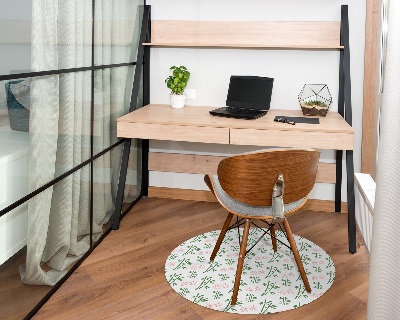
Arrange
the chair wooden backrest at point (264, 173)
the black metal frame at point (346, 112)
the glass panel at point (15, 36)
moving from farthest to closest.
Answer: the black metal frame at point (346, 112), the chair wooden backrest at point (264, 173), the glass panel at point (15, 36)

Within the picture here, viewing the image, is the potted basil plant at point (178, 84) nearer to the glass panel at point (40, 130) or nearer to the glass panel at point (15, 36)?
the glass panel at point (40, 130)

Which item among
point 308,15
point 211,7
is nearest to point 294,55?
point 308,15

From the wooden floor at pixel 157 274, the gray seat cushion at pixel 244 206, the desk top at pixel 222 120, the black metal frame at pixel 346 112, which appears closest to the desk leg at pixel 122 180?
the wooden floor at pixel 157 274

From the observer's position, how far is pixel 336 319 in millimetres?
2090

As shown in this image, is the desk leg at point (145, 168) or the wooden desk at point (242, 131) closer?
the wooden desk at point (242, 131)

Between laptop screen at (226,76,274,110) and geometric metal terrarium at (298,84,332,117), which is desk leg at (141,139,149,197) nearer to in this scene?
laptop screen at (226,76,274,110)

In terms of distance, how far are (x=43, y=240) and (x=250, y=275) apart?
1074 millimetres

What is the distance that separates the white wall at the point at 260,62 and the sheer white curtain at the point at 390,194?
2034mm

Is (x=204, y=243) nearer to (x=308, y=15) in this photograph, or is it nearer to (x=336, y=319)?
(x=336, y=319)

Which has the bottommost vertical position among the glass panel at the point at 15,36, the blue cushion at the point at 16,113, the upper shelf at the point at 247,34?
the blue cushion at the point at 16,113

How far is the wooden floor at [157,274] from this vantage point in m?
2.14

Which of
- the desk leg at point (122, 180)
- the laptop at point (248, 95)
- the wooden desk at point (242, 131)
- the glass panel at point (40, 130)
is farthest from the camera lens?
the laptop at point (248, 95)

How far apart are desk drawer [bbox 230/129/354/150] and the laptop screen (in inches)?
19.2

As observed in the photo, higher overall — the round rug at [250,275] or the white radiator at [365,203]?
the white radiator at [365,203]
